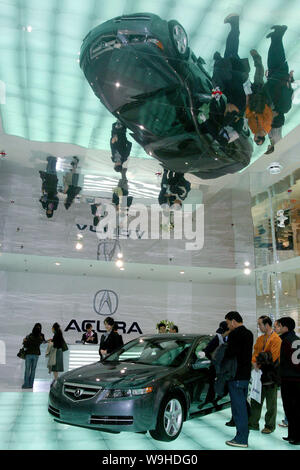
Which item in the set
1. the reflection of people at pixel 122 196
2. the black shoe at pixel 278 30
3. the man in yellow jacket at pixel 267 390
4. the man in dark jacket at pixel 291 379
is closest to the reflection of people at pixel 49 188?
the reflection of people at pixel 122 196

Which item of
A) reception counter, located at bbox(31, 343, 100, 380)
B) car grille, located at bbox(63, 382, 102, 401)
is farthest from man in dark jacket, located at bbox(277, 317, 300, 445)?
reception counter, located at bbox(31, 343, 100, 380)

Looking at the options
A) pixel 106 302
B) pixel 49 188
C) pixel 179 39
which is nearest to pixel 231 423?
pixel 179 39

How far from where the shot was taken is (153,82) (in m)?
5.11

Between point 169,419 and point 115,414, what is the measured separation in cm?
63

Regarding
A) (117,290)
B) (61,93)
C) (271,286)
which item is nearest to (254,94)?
(61,93)

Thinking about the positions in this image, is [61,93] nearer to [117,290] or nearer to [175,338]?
[175,338]

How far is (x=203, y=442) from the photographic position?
13.5 ft

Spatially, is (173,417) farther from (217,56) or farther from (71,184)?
(71,184)

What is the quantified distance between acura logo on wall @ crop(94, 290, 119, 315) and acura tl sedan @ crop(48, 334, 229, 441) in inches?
338

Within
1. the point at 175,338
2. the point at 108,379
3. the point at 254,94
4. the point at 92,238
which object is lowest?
the point at 108,379

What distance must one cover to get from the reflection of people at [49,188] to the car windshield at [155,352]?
4264 mm

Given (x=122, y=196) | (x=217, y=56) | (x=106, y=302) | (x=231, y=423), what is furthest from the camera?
(x=106, y=302)

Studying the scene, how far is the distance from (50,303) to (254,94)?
10058 mm

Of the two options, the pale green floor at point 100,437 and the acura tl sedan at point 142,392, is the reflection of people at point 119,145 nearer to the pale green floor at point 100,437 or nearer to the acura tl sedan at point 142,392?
the acura tl sedan at point 142,392
